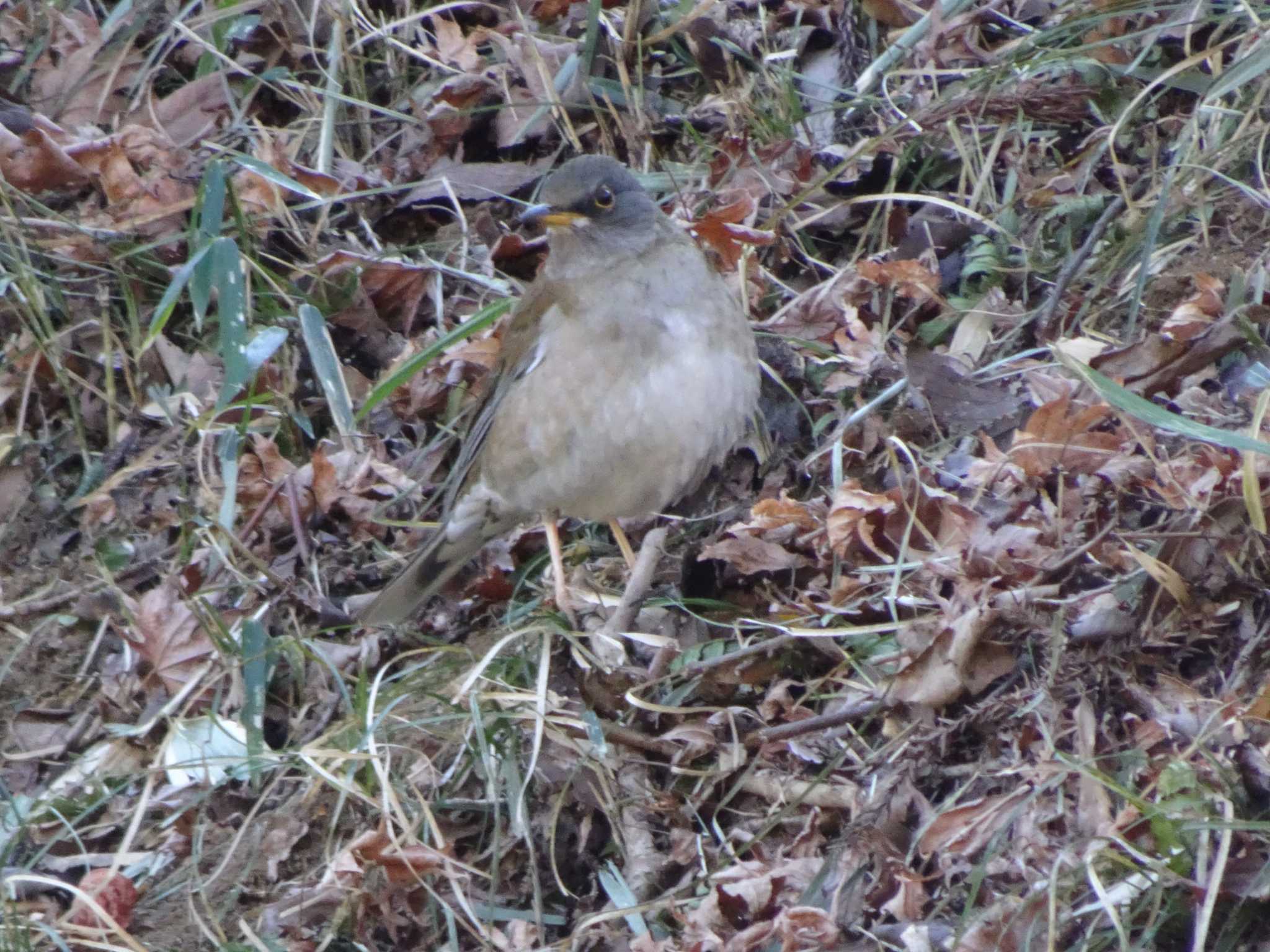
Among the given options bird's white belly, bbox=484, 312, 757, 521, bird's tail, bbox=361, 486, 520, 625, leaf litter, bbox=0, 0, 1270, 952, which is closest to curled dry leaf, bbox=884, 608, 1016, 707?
leaf litter, bbox=0, 0, 1270, 952

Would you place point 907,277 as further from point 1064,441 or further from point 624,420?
point 1064,441

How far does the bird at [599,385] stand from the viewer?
4977 millimetres

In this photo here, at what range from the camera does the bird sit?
4.98 metres

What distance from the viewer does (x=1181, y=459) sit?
4016 mm

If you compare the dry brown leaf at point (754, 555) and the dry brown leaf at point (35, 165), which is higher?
→ the dry brown leaf at point (35, 165)

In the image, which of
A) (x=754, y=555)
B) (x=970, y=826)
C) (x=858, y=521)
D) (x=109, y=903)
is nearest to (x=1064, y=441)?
(x=858, y=521)

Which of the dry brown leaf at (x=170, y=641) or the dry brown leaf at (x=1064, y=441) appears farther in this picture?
the dry brown leaf at (x=170, y=641)

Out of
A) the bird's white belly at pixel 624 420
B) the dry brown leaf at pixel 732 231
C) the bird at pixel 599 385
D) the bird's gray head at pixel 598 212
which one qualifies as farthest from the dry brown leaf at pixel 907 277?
the bird's gray head at pixel 598 212

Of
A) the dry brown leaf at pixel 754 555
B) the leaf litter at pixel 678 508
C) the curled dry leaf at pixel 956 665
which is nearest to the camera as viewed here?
the leaf litter at pixel 678 508

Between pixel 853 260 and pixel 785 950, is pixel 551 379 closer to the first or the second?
pixel 853 260

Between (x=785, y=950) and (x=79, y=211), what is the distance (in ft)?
15.5

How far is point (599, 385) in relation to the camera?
505 centimetres

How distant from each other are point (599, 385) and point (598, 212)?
0.65m

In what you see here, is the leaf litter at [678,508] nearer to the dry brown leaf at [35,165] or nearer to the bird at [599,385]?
the dry brown leaf at [35,165]
